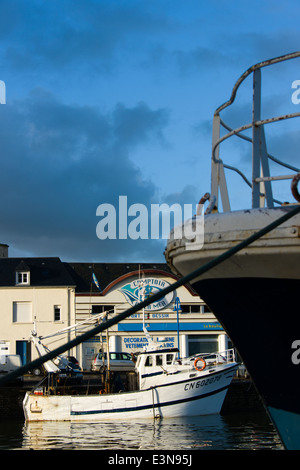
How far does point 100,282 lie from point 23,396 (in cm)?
1467

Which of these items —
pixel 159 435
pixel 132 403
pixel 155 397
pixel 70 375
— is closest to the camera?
pixel 159 435

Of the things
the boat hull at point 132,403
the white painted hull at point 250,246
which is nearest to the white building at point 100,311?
the boat hull at point 132,403

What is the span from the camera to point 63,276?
142 ft

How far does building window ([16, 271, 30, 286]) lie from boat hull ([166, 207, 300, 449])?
1459 inches

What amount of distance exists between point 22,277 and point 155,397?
18.2m

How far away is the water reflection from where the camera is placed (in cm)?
2031

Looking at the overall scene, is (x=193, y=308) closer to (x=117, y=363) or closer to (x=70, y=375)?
(x=117, y=363)

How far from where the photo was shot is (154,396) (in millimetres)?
27141

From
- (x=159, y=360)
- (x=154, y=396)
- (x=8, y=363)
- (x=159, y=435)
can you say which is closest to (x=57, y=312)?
(x=8, y=363)

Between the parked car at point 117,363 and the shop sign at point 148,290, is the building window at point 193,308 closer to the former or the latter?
the shop sign at point 148,290

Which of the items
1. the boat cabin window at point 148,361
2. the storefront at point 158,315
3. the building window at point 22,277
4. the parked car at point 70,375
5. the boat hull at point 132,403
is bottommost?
the boat hull at point 132,403

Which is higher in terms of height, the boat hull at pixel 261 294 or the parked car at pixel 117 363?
the boat hull at pixel 261 294

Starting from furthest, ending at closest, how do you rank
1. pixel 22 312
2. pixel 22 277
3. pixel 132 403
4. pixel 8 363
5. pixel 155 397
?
pixel 22 277 → pixel 22 312 → pixel 8 363 → pixel 155 397 → pixel 132 403

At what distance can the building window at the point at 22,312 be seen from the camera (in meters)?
41.3
